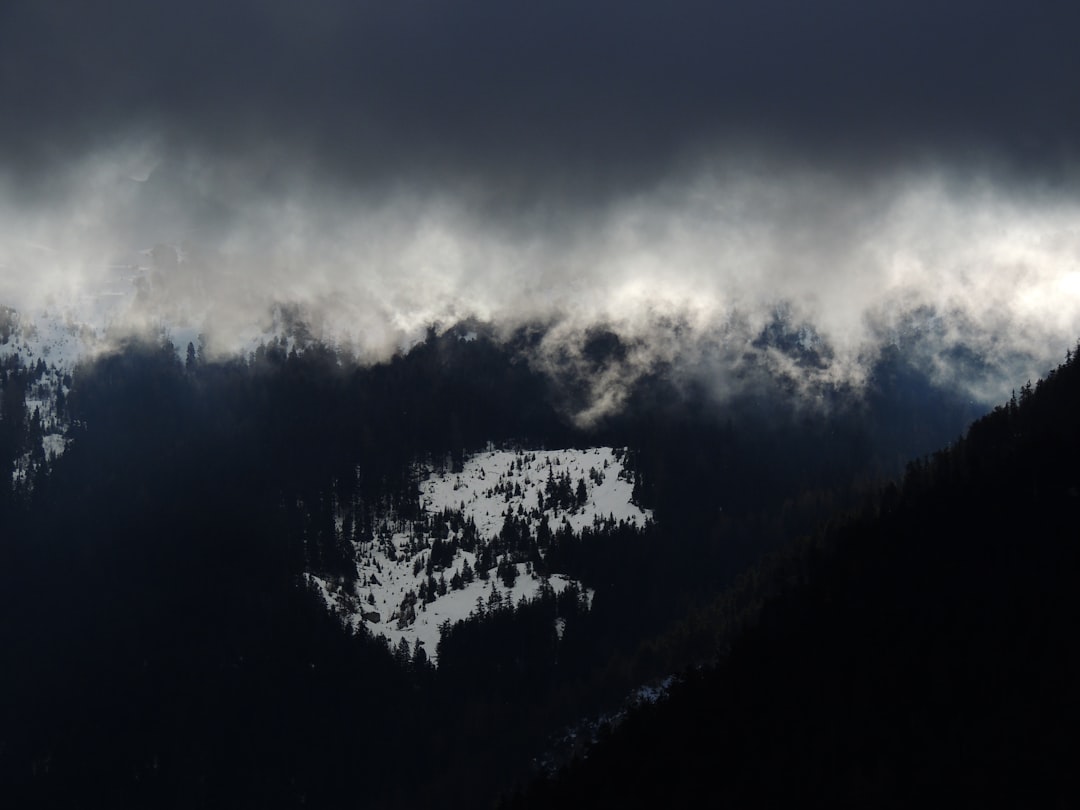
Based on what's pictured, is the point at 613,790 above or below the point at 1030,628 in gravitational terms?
below

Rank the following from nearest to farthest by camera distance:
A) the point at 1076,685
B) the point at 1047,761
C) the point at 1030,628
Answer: the point at 1047,761 < the point at 1076,685 < the point at 1030,628

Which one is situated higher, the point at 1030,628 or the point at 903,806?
the point at 1030,628

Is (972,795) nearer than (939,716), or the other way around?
(972,795)

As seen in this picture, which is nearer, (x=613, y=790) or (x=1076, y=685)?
(x=1076, y=685)

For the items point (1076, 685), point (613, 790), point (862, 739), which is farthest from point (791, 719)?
point (1076, 685)

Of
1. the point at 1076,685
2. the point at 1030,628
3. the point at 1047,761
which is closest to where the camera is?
the point at 1047,761

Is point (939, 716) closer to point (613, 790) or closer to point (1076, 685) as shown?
point (1076, 685)

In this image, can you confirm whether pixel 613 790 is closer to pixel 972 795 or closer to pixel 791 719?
pixel 791 719

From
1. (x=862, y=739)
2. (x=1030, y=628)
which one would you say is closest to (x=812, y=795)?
(x=862, y=739)
